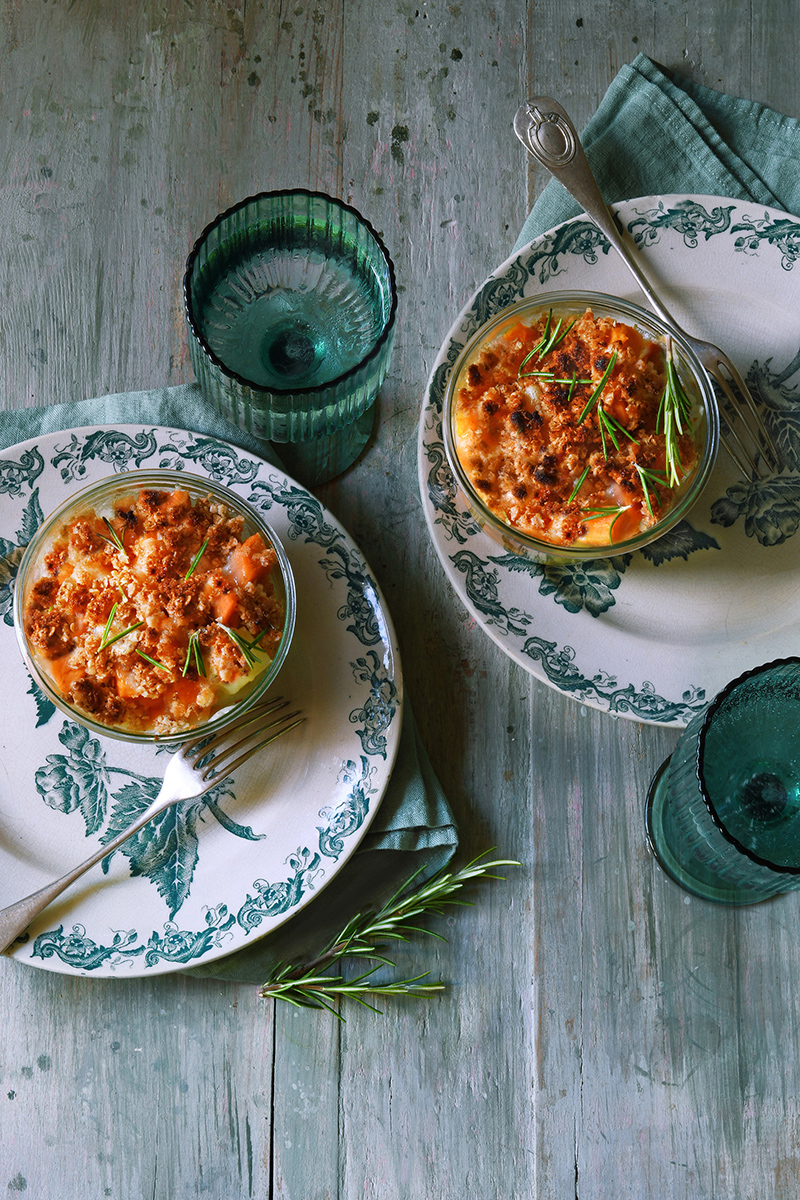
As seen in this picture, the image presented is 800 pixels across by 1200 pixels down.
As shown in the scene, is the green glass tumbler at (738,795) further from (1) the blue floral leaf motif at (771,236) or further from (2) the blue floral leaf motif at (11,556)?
(2) the blue floral leaf motif at (11,556)

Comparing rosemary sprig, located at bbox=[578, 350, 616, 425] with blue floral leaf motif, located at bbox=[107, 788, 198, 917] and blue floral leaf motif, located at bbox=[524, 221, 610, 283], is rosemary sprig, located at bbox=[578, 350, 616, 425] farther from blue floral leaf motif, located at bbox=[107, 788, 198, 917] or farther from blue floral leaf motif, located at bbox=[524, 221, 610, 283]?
blue floral leaf motif, located at bbox=[107, 788, 198, 917]

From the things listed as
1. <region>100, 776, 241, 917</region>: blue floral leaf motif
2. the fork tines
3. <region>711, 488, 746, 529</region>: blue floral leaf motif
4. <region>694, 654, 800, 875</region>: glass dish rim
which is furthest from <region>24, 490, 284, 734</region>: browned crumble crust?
<region>711, 488, 746, 529</region>: blue floral leaf motif

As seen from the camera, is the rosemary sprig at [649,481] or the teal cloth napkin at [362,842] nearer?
the rosemary sprig at [649,481]

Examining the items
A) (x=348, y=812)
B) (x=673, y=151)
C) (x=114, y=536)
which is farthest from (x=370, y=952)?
(x=673, y=151)

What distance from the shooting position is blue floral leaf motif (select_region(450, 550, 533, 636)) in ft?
7.64

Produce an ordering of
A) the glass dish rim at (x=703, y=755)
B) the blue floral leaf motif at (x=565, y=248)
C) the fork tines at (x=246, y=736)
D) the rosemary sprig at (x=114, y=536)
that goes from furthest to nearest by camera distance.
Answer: the blue floral leaf motif at (x=565, y=248)
the fork tines at (x=246, y=736)
the rosemary sprig at (x=114, y=536)
the glass dish rim at (x=703, y=755)

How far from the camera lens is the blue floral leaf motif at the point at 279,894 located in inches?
88.5

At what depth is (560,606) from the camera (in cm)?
236

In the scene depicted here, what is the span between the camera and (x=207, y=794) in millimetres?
2332

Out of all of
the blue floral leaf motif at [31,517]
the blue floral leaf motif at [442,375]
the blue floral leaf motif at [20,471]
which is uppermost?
the blue floral leaf motif at [442,375]

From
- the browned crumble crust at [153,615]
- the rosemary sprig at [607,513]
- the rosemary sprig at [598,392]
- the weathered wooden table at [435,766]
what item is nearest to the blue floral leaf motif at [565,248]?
the weathered wooden table at [435,766]

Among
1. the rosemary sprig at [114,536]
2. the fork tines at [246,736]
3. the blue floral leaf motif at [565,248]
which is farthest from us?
the blue floral leaf motif at [565,248]

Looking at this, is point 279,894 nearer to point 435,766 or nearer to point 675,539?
point 435,766

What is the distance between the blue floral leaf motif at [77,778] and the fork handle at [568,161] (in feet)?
5.70
